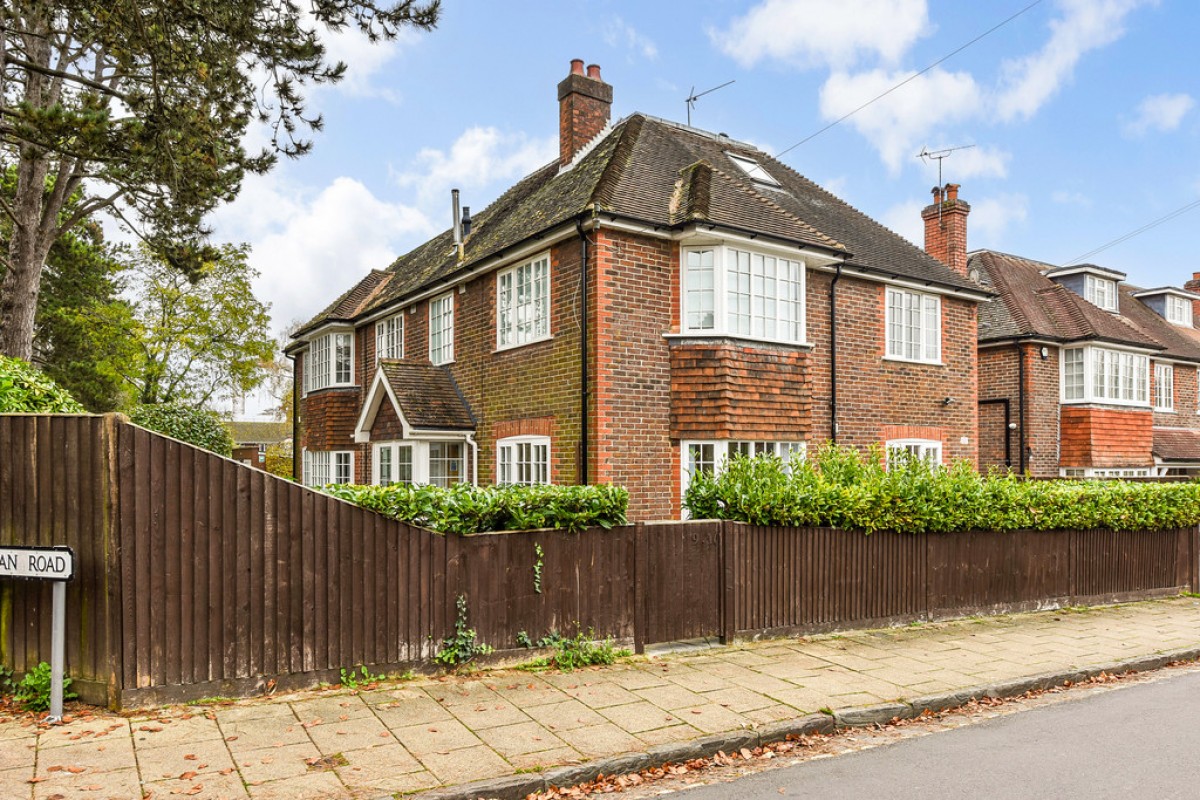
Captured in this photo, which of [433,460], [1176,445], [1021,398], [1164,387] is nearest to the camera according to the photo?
[433,460]

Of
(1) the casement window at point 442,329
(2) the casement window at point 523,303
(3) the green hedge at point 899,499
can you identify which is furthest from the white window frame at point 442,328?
(3) the green hedge at point 899,499

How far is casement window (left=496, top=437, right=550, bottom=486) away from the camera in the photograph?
41.3ft

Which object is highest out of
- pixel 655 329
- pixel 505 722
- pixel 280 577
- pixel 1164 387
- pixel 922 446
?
pixel 655 329

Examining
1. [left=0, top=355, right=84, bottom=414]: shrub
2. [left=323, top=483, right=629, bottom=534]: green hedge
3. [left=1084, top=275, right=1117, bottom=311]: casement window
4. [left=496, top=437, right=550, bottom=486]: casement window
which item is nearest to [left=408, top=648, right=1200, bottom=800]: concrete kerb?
[left=323, top=483, right=629, bottom=534]: green hedge

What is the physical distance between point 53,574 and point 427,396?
30.7 feet

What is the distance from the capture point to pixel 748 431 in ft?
39.5

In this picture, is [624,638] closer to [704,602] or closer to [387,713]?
[704,602]

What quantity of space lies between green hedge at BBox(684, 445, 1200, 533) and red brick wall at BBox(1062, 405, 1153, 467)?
810 centimetres

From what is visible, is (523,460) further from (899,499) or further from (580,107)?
(580,107)

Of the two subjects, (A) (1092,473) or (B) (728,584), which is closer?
(B) (728,584)

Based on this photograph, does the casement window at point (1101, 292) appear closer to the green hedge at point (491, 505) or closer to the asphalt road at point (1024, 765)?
the asphalt road at point (1024, 765)

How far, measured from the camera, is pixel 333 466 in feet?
65.2

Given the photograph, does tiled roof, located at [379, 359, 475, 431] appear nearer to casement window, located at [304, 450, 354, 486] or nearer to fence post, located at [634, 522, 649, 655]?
casement window, located at [304, 450, 354, 486]

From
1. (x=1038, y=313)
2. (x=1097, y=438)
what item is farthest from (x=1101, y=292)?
(x=1097, y=438)
